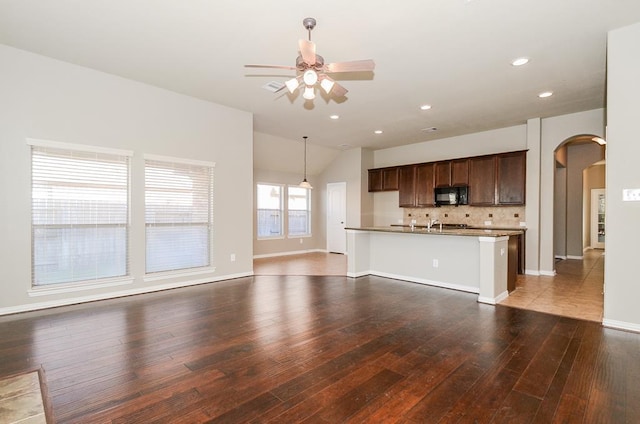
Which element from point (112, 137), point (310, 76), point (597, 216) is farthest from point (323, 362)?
point (597, 216)

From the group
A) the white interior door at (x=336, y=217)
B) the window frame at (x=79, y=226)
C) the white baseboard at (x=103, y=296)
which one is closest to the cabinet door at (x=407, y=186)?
the white interior door at (x=336, y=217)

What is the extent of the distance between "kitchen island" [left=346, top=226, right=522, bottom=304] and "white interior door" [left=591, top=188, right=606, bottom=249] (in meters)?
6.90

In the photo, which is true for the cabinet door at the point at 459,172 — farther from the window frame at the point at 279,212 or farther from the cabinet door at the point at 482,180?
the window frame at the point at 279,212

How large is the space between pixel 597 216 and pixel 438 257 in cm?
833

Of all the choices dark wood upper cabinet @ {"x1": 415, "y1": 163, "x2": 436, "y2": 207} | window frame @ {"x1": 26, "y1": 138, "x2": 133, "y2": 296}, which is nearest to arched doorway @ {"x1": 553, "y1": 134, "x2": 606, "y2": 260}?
dark wood upper cabinet @ {"x1": 415, "y1": 163, "x2": 436, "y2": 207}

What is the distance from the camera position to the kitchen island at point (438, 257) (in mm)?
4215

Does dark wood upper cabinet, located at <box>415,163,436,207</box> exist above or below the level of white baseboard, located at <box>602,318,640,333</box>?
above

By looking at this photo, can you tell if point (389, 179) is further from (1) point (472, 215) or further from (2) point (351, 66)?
(2) point (351, 66)

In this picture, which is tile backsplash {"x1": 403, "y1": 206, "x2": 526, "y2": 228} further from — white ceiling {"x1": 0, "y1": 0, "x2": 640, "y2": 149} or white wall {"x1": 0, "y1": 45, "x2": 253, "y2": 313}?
white wall {"x1": 0, "y1": 45, "x2": 253, "y2": 313}

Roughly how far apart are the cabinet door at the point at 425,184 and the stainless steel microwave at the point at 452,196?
138mm

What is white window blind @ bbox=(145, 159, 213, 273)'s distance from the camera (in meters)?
4.76

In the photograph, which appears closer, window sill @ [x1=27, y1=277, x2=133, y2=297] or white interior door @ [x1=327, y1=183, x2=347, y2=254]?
window sill @ [x1=27, y1=277, x2=133, y2=297]

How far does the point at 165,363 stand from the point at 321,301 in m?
2.10

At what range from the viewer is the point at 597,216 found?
9.91 m
